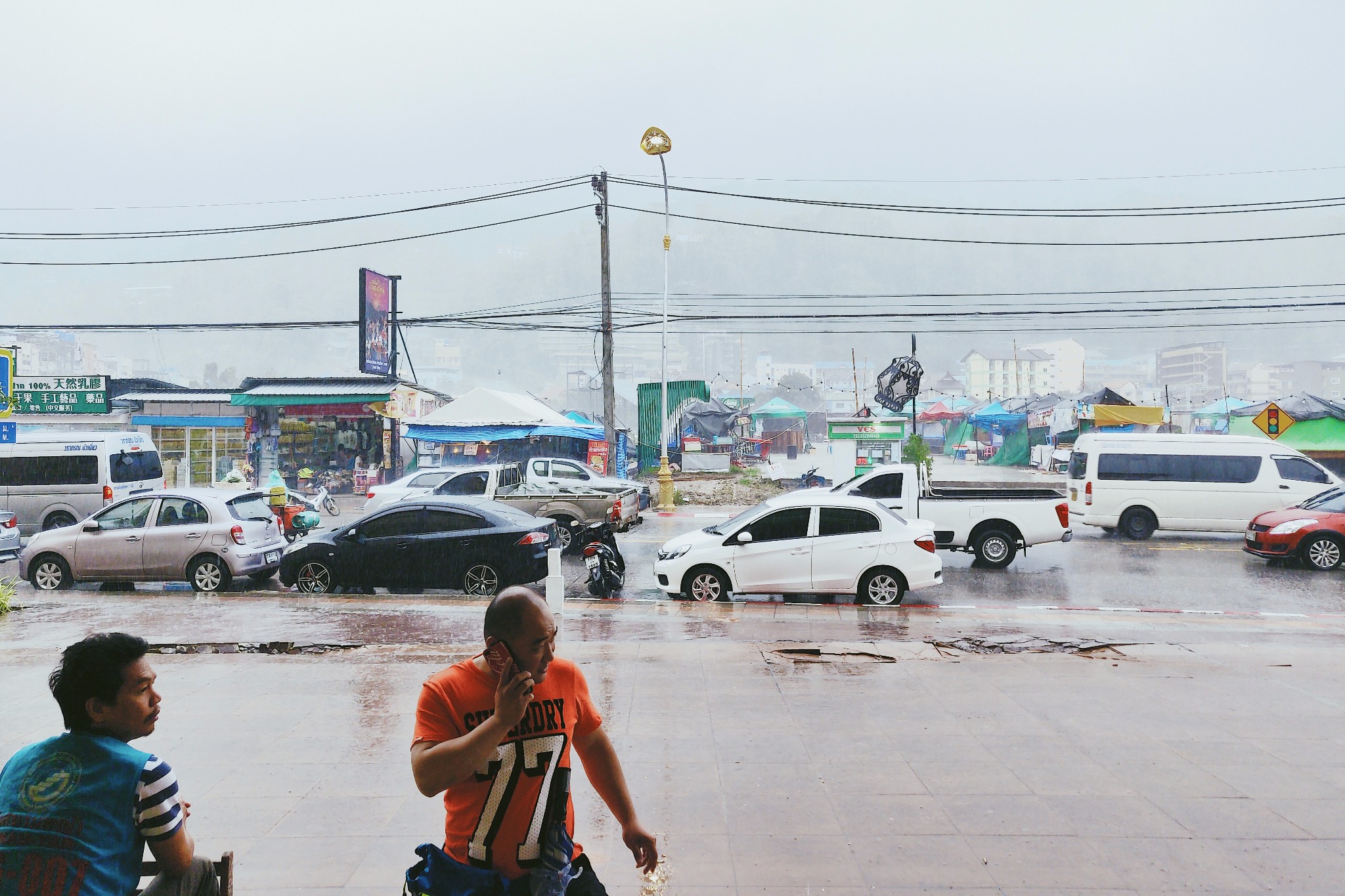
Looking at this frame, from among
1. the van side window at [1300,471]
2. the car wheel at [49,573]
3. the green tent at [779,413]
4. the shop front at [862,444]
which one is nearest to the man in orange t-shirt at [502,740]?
the car wheel at [49,573]

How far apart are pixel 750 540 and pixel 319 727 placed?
654 cm

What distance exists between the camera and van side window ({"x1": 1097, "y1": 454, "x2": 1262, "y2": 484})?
1841 centimetres

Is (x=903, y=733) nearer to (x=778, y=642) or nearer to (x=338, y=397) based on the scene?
(x=778, y=642)

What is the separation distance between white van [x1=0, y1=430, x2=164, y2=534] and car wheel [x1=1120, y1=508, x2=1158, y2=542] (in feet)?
65.3

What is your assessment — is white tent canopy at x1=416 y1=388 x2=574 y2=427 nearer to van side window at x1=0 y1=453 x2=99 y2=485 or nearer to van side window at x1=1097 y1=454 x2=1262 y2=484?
van side window at x1=0 y1=453 x2=99 y2=485

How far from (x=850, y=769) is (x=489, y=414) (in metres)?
26.9

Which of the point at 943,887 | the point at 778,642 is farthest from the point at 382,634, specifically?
the point at 943,887

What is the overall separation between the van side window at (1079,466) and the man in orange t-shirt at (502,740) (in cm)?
1875

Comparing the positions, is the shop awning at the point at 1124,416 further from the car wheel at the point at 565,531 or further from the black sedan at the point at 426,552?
the black sedan at the point at 426,552

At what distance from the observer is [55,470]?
18.3 meters

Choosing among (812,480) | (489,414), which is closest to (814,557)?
(812,480)

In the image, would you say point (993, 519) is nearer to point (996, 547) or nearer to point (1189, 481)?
point (996, 547)

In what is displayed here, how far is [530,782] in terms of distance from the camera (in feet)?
8.36

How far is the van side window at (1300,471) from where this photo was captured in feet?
60.1
